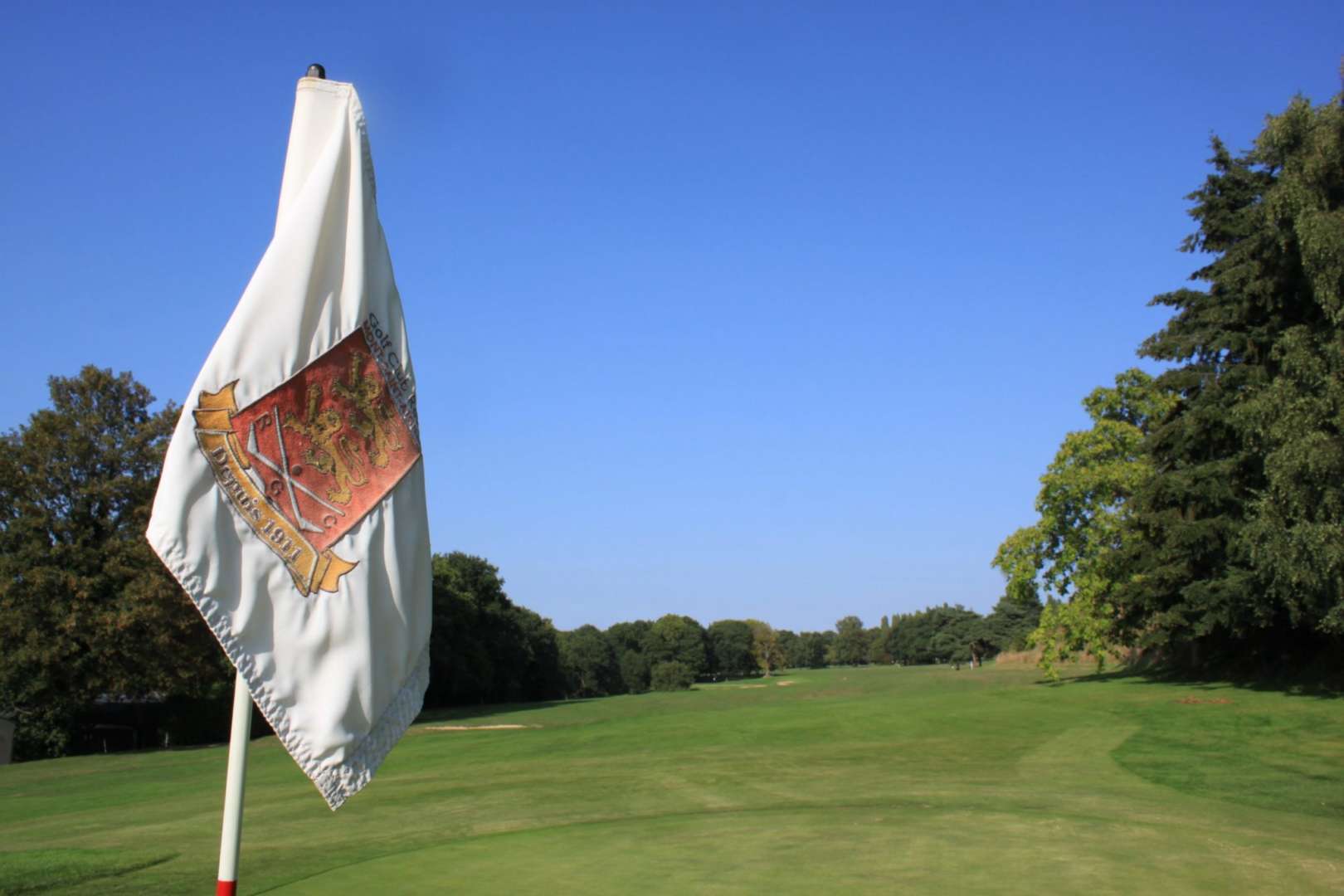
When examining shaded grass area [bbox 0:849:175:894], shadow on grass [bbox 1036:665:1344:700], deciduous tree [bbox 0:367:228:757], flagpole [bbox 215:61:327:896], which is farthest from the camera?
deciduous tree [bbox 0:367:228:757]

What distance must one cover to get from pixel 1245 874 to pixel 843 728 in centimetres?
1918

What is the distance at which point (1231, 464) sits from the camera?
3222 cm

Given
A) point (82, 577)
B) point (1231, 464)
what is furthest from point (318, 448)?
point (82, 577)

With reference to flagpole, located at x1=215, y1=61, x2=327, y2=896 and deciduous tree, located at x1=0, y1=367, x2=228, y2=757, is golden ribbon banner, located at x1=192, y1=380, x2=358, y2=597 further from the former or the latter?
deciduous tree, located at x1=0, y1=367, x2=228, y2=757

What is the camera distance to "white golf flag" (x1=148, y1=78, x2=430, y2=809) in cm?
342

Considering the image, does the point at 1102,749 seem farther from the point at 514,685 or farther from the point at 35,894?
the point at 514,685

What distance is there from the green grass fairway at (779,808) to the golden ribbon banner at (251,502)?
625cm

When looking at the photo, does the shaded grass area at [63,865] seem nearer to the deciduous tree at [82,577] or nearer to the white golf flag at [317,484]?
the white golf flag at [317,484]

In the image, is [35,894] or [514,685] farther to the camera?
[514,685]

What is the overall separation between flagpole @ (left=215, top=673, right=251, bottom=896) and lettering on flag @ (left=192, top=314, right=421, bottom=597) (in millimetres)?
434

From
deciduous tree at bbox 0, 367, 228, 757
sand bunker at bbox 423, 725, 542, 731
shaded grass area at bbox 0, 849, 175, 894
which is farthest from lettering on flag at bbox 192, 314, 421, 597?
deciduous tree at bbox 0, 367, 228, 757

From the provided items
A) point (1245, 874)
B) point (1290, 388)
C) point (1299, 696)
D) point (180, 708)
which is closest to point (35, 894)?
point (1245, 874)

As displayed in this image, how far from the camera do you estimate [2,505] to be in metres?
40.6

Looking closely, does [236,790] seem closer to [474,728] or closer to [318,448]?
[318,448]
